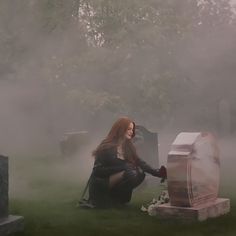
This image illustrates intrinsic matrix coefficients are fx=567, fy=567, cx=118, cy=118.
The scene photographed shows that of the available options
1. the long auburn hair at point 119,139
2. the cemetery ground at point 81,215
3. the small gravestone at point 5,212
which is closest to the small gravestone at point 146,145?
the cemetery ground at point 81,215

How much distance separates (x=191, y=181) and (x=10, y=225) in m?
2.10

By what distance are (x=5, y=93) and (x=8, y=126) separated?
1.77 meters

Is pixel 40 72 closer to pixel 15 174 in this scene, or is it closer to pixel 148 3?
pixel 148 3

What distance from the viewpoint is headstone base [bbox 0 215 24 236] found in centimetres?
585

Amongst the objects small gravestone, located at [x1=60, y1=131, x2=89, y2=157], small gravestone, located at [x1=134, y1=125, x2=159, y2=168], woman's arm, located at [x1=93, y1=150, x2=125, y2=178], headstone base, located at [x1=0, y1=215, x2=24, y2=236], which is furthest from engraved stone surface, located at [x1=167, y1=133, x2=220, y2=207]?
small gravestone, located at [x1=60, y1=131, x2=89, y2=157]

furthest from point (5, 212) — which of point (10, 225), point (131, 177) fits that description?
point (131, 177)

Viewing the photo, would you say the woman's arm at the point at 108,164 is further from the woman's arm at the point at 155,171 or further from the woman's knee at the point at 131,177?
the woman's arm at the point at 155,171

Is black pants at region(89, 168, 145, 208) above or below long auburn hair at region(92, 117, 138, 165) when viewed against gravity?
below

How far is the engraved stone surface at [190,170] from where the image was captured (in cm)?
650

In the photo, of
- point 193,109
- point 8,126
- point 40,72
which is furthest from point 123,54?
point 8,126

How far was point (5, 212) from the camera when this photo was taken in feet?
20.1

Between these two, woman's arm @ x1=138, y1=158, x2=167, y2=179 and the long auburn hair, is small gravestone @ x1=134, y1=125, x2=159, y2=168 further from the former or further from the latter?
woman's arm @ x1=138, y1=158, x2=167, y2=179

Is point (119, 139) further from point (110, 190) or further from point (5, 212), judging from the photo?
point (5, 212)

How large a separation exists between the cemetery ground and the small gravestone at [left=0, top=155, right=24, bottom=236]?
9 cm
